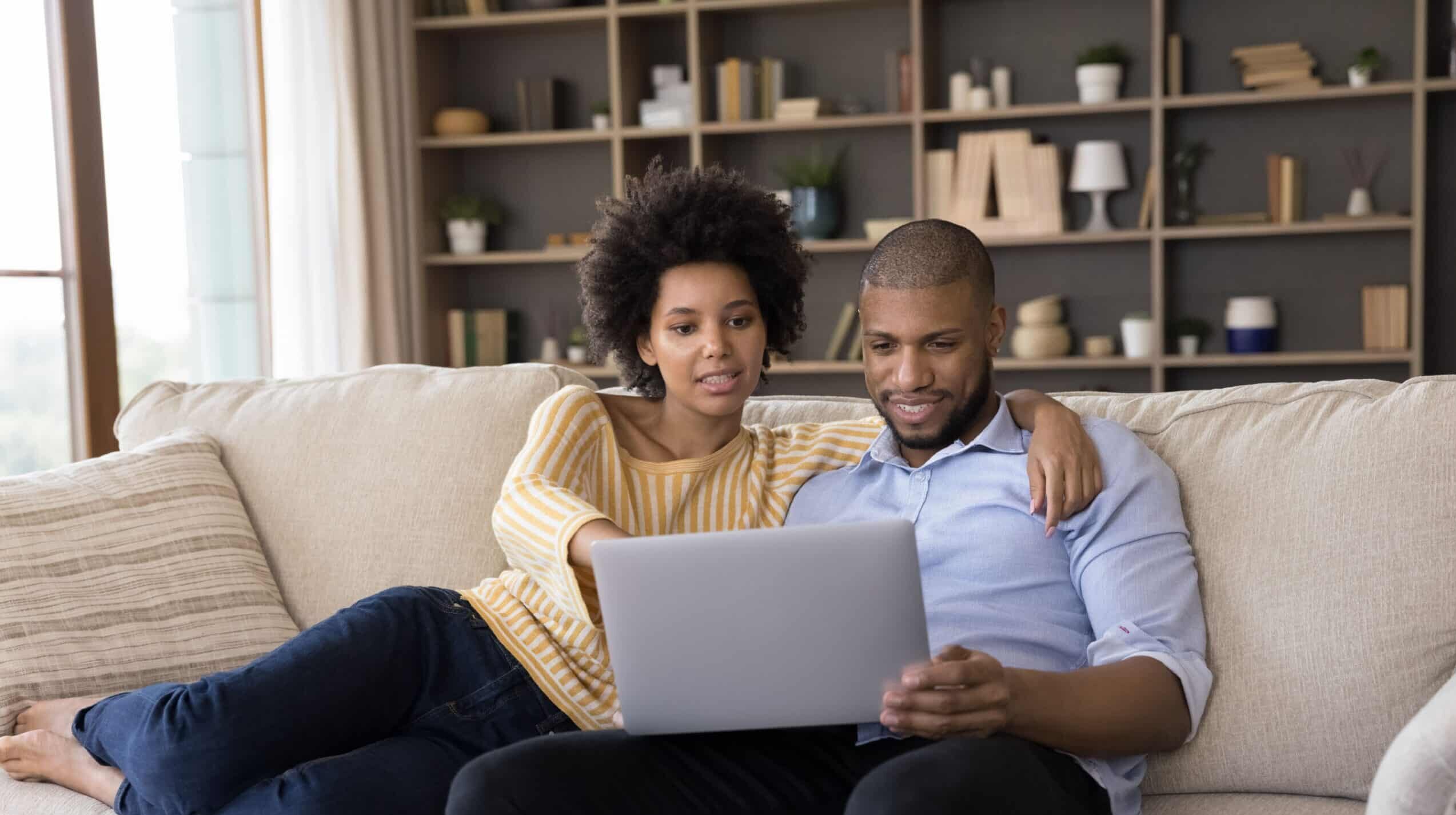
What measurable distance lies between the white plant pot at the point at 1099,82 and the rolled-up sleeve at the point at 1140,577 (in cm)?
267

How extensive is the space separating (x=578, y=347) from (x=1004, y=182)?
148cm

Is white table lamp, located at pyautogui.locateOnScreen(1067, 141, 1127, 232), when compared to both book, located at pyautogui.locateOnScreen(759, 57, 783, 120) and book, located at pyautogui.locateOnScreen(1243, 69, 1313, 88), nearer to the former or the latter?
book, located at pyautogui.locateOnScreen(1243, 69, 1313, 88)

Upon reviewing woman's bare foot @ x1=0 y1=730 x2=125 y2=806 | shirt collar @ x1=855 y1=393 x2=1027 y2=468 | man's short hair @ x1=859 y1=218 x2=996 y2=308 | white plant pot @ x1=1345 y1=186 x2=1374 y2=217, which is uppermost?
white plant pot @ x1=1345 y1=186 x2=1374 y2=217

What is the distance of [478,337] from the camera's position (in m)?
4.55

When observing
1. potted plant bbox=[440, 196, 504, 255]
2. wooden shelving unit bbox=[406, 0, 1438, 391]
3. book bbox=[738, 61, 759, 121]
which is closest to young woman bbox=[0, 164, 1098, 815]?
wooden shelving unit bbox=[406, 0, 1438, 391]

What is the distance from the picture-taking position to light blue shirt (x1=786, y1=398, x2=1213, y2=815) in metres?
1.43

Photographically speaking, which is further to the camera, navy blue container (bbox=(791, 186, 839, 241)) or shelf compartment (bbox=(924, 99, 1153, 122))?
navy blue container (bbox=(791, 186, 839, 241))

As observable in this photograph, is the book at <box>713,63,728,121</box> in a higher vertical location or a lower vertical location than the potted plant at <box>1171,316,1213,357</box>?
higher

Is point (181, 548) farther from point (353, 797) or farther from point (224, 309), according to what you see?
A: point (224, 309)

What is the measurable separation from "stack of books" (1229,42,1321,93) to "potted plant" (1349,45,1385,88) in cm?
9

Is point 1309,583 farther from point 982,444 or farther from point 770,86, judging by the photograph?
point 770,86

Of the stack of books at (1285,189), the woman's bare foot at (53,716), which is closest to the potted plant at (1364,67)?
the stack of books at (1285,189)

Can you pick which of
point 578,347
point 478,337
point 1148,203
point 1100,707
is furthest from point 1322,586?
point 478,337

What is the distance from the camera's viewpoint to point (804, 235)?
4242mm
